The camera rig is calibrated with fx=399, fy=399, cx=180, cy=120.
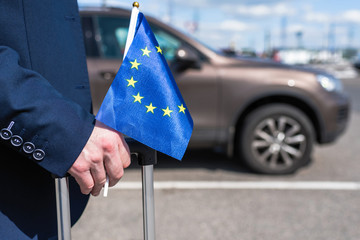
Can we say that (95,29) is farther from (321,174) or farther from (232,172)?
(321,174)

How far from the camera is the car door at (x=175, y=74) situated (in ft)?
13.8

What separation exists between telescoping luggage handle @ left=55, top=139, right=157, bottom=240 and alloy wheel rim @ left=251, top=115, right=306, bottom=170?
3411 mm

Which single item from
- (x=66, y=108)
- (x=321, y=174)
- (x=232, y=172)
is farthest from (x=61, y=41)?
(x=321, y=174)

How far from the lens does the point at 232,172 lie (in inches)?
180

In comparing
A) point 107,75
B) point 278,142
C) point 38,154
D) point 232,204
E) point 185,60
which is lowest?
point 232,204

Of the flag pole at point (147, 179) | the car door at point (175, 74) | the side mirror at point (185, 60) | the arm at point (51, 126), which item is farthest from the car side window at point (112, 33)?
the arm at point (51, 126)

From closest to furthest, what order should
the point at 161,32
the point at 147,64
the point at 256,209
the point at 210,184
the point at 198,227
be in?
1. the point at 147,64
2. the point at 198,227
3. the point at 256,209
4. the point at 210,184
5. the point at 161,32

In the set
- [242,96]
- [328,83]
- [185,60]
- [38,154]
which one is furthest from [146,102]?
[328,83]

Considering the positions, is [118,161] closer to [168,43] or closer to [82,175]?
[82,175]

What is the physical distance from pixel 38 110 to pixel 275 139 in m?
3.75

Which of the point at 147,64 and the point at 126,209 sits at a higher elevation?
the point at 147,64

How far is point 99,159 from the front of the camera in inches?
36.7

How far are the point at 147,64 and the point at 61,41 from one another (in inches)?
12.1

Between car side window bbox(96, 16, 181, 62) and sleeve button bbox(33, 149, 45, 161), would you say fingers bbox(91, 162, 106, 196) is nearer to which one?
sleeve button bbox(33, 149, 45, 161)
